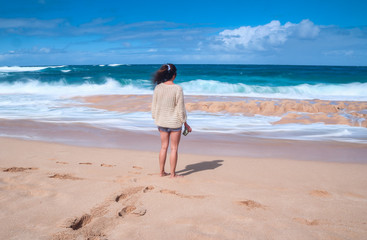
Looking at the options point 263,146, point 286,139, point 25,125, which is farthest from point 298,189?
point 25,125

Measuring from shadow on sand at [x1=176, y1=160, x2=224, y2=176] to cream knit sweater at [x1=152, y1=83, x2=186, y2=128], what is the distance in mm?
987

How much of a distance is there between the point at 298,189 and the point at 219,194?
3.63 ft

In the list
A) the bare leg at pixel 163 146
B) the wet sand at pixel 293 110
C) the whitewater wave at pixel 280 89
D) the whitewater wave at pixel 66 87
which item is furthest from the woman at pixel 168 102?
the whitewater wave at pixel 66 87

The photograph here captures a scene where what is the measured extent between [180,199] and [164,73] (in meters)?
1.69

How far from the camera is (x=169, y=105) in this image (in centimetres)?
394

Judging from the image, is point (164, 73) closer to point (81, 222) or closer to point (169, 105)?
point (169, 105)

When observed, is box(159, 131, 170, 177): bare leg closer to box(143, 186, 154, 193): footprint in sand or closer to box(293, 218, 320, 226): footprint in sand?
box(143, 186, 154, 193): footprint in sand

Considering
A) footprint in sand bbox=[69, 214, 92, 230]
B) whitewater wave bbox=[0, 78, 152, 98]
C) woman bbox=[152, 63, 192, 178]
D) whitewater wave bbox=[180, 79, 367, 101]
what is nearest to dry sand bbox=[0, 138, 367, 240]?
footprint in sand bbox=[69, 214, 92, 230]

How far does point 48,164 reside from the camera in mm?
4648

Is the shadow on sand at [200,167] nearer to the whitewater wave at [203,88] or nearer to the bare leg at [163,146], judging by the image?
the bare leg at [163,146]

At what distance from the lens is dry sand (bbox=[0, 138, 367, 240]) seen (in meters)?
2.61

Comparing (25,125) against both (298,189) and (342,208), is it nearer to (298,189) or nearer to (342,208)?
(298,189)

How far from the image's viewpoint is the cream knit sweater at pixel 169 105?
390 cm

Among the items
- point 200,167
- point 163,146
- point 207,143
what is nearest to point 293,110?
point 207,143
